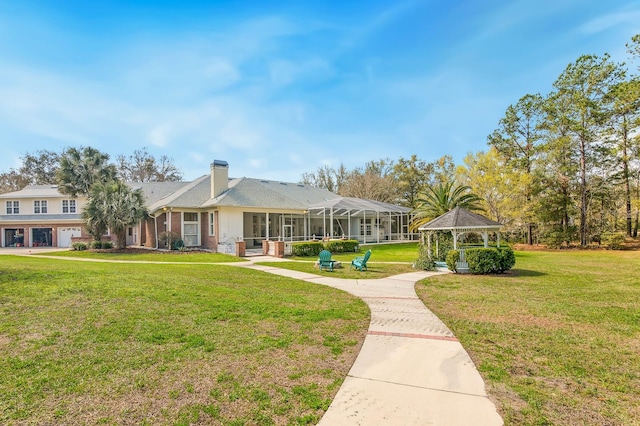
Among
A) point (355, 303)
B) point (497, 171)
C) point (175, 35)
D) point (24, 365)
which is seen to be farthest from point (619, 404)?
point (497, 171)

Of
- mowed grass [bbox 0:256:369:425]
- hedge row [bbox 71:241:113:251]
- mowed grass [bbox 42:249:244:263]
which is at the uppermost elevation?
hedge row [bbox 71:241:113:251]

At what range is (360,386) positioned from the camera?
389 cm

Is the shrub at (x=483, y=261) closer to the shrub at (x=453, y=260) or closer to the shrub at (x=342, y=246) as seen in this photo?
the shrub at (x=453, y=260)

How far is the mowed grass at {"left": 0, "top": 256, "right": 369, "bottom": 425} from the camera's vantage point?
338cm

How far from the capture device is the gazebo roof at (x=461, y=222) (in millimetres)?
14461

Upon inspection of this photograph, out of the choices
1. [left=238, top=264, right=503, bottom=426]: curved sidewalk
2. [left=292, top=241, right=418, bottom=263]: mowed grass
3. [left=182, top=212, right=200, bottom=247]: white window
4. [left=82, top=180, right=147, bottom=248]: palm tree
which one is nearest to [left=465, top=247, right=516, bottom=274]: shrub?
[left=292, top=241, right=418, bottom=263]: mowed grass

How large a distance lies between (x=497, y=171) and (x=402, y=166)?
52.0ft

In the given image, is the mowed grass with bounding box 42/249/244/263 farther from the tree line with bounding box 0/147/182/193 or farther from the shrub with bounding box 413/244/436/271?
the tree line with bounding box 0/147/182/193

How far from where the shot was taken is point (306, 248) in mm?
21516

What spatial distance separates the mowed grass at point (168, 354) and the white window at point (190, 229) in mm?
17224

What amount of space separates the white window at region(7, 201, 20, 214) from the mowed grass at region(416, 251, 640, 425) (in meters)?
40.5

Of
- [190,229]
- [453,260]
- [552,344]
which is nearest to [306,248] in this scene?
[453,260]

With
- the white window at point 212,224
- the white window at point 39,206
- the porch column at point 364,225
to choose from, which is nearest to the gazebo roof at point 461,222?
the porch column at point 364,225

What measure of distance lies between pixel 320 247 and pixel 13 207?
32.8m
